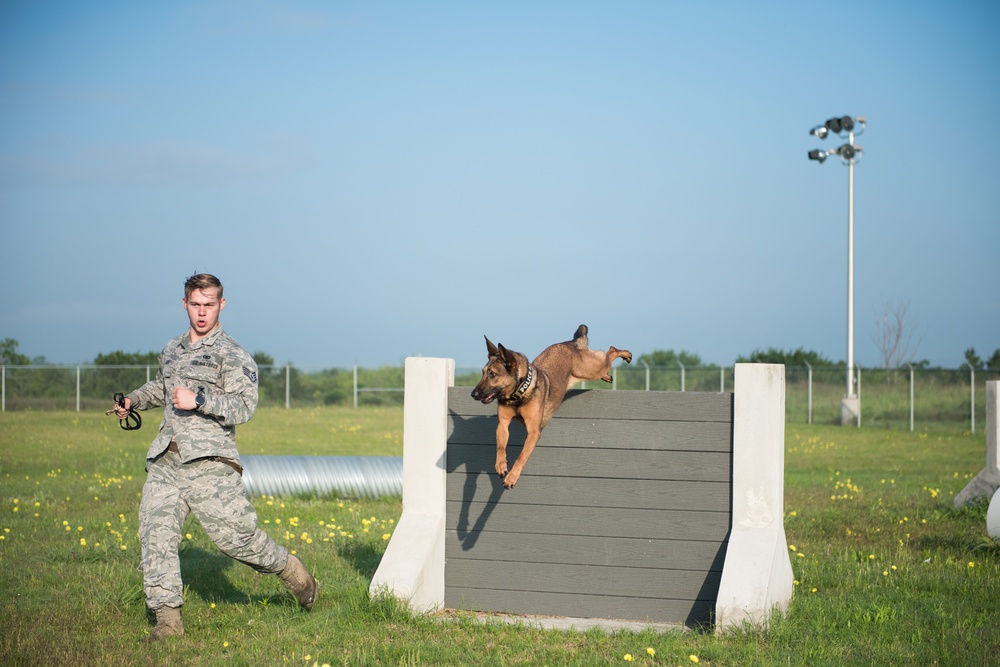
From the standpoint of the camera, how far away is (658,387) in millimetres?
31797

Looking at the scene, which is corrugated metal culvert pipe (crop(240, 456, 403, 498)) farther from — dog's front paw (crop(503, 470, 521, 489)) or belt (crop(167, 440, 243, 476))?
dog's front paw (crop(503, 470, 521, 489))

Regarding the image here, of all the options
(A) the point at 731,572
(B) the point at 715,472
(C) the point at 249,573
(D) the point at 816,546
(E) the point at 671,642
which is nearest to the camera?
(E) the point at 671,642

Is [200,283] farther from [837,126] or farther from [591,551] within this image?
[837,126]

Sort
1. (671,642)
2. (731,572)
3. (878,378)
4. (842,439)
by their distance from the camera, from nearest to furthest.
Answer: (671,642) → (731,572) → (842,439) → (878,378)

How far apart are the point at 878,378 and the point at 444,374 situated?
27.3 m

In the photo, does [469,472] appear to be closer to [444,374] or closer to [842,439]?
[444,374]

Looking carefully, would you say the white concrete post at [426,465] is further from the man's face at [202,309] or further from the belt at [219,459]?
the man's face at [202,309]

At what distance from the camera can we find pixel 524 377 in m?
5.98

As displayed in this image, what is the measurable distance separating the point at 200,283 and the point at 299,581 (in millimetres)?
2054

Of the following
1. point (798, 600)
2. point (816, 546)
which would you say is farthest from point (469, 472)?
point (816, 546)

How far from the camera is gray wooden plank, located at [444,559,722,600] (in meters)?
6.72

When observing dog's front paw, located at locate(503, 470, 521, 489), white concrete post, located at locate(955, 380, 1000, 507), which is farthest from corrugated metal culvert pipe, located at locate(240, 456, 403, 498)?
white concrete post, located at locate(955, 380, 1000, 507)

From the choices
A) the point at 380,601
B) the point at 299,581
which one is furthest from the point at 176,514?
the point at 380,601

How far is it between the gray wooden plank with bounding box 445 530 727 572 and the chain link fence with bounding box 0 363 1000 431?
2161 cm
